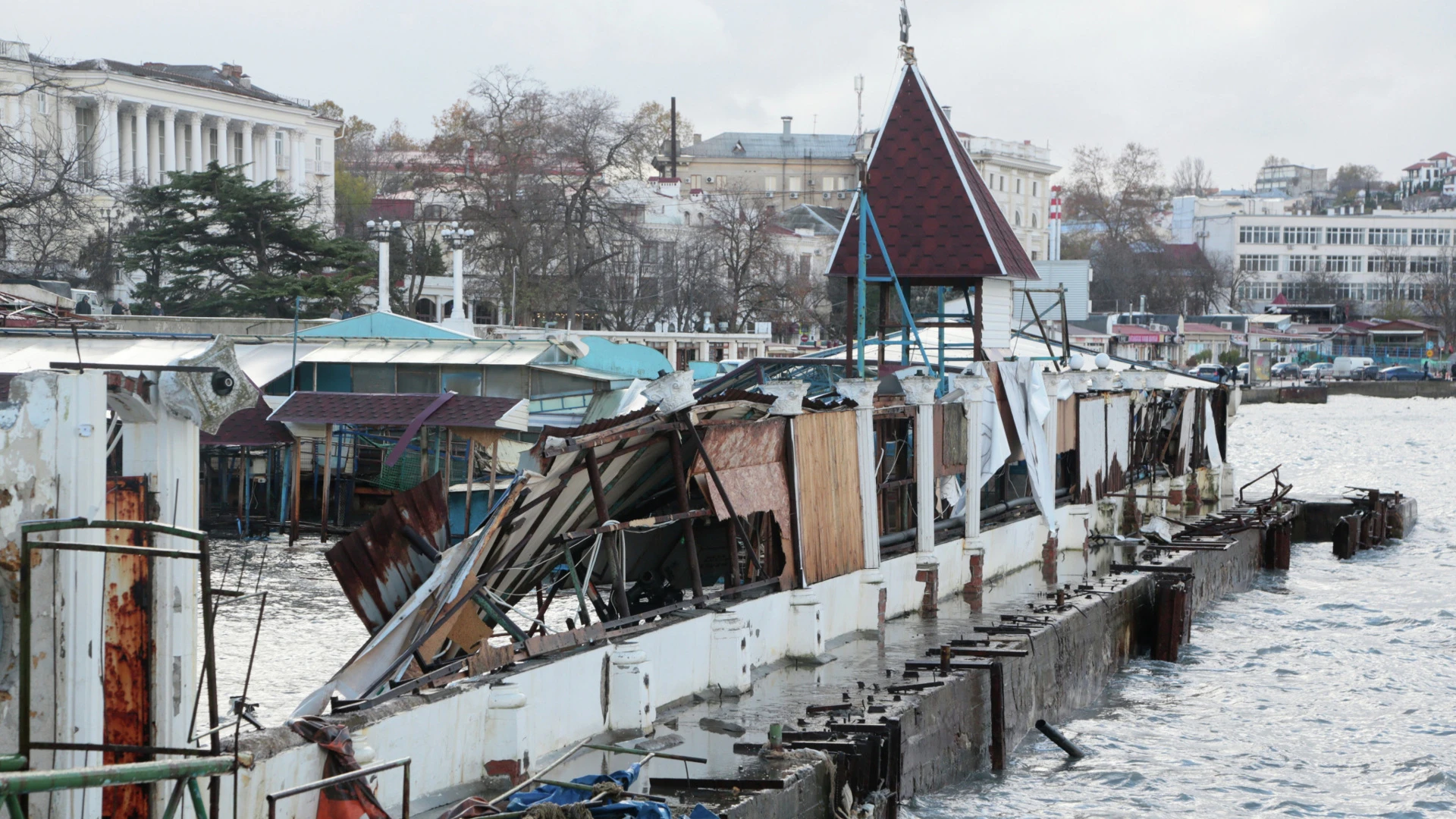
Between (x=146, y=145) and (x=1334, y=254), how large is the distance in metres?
111

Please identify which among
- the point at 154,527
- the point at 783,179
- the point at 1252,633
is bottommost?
the point at 1252,633

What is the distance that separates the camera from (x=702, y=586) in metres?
16.5

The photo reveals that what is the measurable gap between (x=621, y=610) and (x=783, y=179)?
12549cm

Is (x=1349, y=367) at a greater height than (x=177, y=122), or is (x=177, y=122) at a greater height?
(x=177, y=122)

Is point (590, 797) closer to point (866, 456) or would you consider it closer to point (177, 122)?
point (866, 456)

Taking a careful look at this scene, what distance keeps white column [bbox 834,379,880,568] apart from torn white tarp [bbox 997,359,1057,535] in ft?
16.4

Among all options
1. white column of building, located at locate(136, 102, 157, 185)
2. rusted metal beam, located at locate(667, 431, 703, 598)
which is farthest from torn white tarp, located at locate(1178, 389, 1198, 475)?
white column of building, located at locate(136, 102, 157, 185)

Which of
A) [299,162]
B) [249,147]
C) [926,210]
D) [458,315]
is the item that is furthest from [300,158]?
[926,210]

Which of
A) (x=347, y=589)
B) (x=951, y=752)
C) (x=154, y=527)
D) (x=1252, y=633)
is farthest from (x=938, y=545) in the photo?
(x=154, y=527)

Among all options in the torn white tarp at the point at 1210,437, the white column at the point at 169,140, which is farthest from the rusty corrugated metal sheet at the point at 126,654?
the white column at the point at 169,140

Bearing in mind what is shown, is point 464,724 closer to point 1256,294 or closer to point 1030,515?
point 1030,515

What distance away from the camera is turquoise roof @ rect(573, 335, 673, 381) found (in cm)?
3731

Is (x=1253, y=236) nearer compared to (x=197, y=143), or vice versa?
(x=197, y=143)

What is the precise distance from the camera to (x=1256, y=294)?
491 feet
